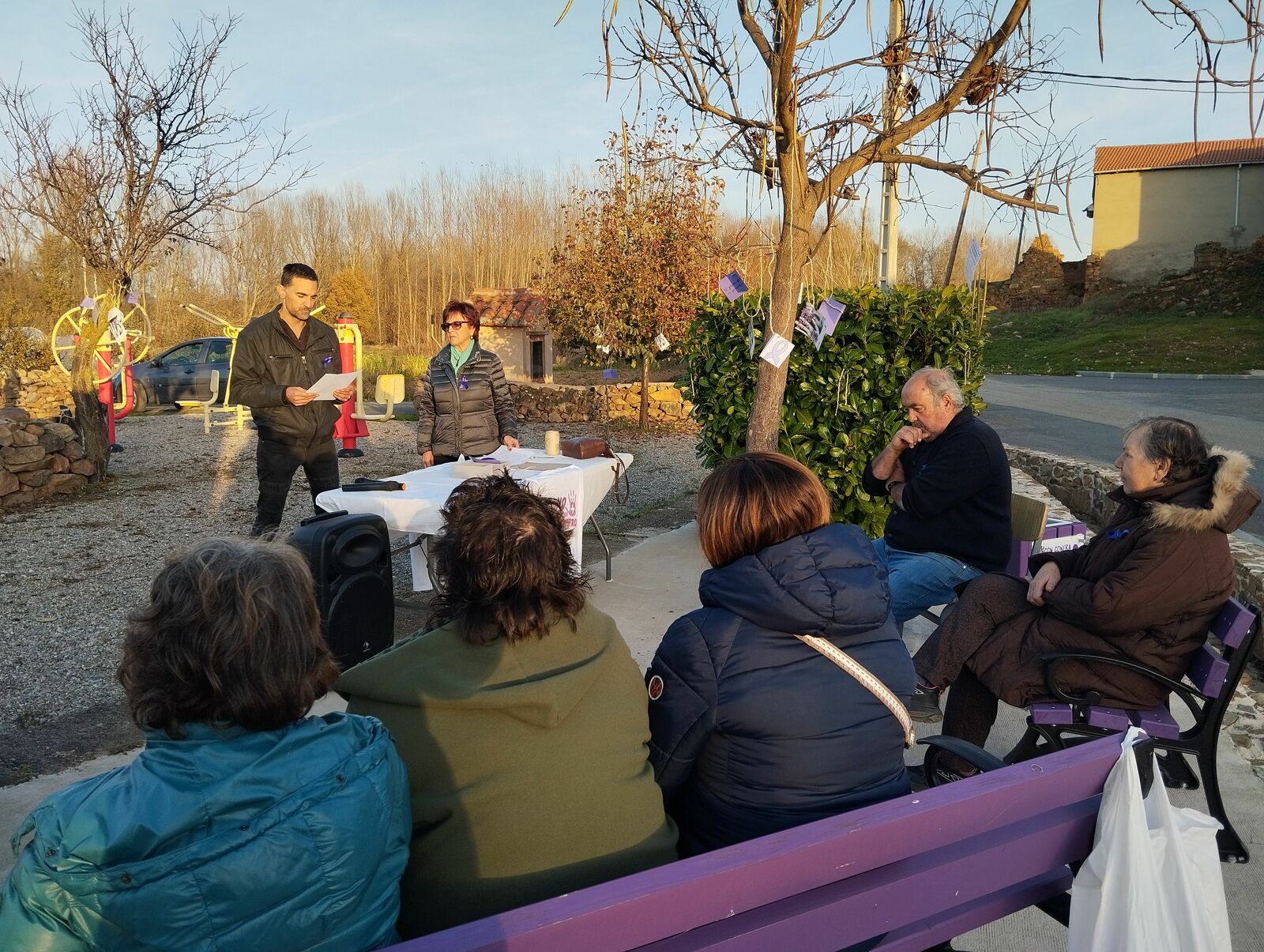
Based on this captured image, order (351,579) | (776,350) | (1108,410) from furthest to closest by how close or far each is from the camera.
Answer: (1108,410)
(776,350)
(351,579)

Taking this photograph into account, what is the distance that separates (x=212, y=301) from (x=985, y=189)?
1186 inches

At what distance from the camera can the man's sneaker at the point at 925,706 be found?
3463mm

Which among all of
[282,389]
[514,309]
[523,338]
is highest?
[514,309]

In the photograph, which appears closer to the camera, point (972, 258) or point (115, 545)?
point (972, 258)

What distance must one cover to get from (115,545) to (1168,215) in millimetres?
41747

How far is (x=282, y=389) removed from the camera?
18.6ft

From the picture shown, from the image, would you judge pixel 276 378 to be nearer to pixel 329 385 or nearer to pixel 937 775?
pixel 329 385

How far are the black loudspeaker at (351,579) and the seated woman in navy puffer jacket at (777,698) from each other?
6.85 feet

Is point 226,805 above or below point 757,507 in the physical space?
below

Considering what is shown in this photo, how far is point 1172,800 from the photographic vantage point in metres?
3.35

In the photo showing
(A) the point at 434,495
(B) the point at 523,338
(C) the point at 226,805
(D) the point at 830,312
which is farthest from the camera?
(B) the point at 523,338

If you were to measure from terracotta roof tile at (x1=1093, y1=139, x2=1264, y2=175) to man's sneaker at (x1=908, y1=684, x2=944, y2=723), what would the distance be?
4074 centimetres

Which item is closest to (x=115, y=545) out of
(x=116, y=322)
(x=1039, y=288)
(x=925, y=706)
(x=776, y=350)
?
(x=116, y=322)

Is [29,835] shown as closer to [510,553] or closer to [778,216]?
[510,553]
